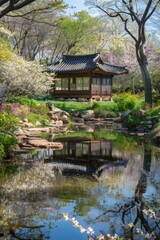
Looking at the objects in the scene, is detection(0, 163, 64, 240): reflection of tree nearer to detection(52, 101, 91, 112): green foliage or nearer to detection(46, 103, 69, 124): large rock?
detection(46, 103, 69, 124): large rock

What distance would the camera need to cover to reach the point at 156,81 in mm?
35938

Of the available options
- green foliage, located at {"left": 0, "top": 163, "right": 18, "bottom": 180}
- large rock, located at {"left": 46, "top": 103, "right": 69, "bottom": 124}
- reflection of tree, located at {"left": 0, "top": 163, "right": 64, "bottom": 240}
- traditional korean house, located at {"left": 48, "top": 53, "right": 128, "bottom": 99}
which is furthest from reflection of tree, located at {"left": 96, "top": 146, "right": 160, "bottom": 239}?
traditional korean house, located at {"left": 48, "top": 53, "right": 128, "bottom": 99}

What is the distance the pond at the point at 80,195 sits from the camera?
527cm

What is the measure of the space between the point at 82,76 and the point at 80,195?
1046 inches

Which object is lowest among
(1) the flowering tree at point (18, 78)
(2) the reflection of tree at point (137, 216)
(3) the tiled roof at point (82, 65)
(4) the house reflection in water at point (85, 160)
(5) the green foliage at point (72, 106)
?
(4) the house reflection in water at point (85, 160)

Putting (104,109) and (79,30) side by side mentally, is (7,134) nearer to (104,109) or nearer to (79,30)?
(104,109)

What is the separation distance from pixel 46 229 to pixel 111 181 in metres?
3.19

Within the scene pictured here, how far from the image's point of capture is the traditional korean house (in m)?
31.8

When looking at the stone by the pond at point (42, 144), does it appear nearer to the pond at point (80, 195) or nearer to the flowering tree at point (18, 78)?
the pond at point (80, 195)

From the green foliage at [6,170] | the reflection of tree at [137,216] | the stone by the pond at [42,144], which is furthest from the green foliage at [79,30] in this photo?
the reflection of tree at [137,216]

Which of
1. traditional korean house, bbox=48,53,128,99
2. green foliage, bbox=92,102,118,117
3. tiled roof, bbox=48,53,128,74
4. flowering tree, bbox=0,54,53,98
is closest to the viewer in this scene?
flowering tree, bbox=0,54,53,98

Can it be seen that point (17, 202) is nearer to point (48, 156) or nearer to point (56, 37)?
point (48, 156)

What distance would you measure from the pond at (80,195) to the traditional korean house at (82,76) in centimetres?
2016

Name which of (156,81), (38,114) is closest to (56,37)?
(156,81)
